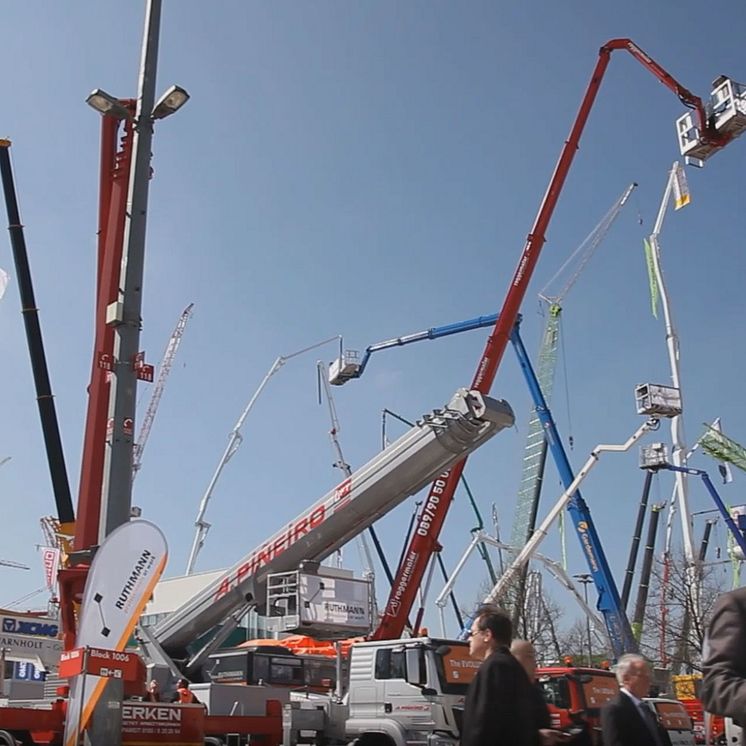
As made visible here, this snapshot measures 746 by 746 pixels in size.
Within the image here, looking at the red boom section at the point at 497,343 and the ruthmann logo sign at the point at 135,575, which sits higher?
the red boom section at the point at 497,343

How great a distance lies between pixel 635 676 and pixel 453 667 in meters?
8.44

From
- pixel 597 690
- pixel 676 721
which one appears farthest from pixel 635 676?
pixel 676 721

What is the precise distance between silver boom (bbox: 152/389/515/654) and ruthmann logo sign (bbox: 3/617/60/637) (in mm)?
2042

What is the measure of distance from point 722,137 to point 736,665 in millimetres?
24297

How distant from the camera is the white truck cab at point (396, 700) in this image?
13.1m

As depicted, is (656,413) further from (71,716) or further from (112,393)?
(71,716)

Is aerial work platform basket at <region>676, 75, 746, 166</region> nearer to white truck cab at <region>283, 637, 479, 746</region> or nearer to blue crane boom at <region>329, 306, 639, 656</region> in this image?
blue crane boom at <region>329, 306, 639, 656</region>

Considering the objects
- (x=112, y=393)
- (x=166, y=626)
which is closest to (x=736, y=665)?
(x=112, y=393)

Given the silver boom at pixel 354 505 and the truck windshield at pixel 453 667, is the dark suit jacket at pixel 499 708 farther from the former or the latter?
the silver boom at pixel 354 505

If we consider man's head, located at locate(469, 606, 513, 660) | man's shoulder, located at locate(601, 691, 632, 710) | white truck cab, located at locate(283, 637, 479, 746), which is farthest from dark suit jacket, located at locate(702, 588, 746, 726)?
white truck cab, located at locate(283, 637, 479, 746)

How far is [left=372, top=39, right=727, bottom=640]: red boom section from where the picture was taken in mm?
20594

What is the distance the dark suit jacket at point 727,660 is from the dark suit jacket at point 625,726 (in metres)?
1.87

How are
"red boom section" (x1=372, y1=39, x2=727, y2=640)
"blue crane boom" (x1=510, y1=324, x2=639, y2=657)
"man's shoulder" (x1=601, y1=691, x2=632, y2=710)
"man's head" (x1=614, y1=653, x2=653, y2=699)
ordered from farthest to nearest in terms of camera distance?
"blue crane boom" (x1=510, y1=324, x2=639, y2=657), "red boom section" (x1=372, y1=39, x2=727, y2=640), "man's head" (x1=614, y1=653, x2=653, y2=699), "man's shoulder" (x1=601, y1=691, x2=632, y2=710)

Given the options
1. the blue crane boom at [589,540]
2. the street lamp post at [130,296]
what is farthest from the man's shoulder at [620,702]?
the blue crane boom at [589,540]
